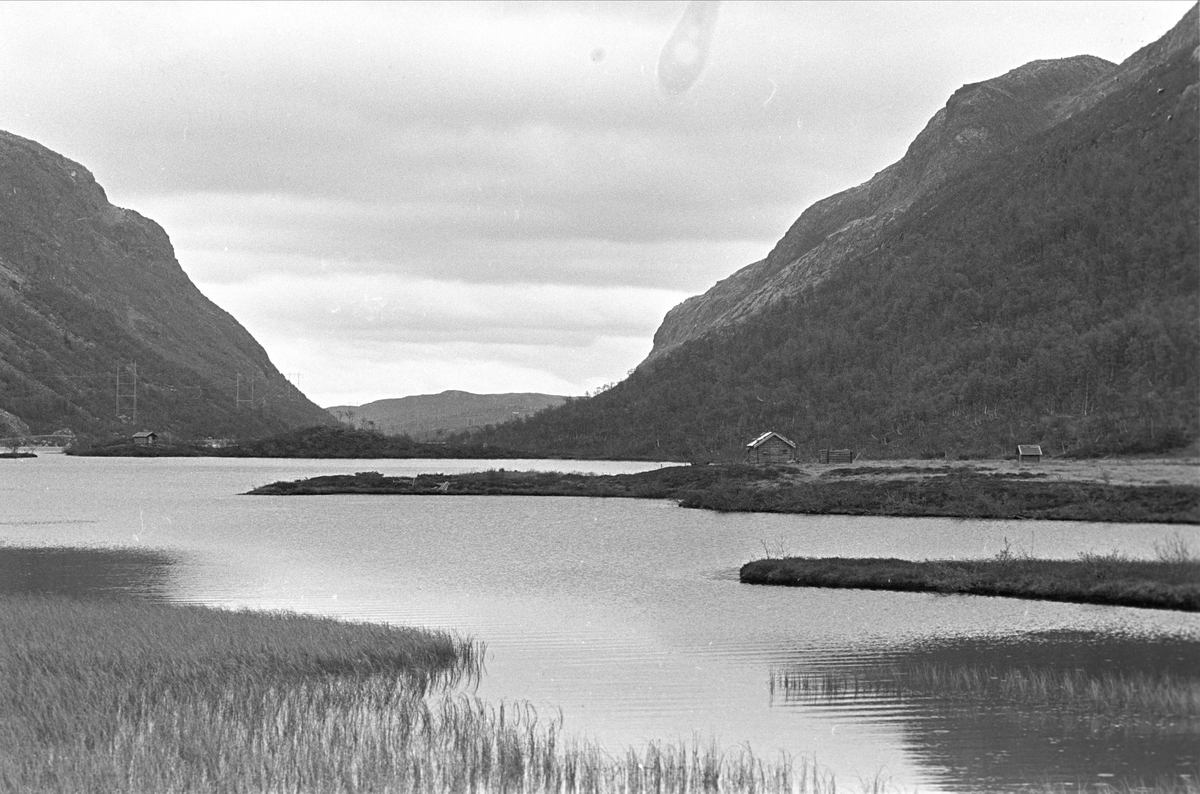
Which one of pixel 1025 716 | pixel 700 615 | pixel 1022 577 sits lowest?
pixel 1025 716

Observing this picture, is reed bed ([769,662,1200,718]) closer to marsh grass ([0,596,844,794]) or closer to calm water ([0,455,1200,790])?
calm water ([0,455,1200,790])

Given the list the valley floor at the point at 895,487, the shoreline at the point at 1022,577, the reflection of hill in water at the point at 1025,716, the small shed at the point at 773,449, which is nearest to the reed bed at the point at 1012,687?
the reflection of hill in water at the point at 1025,716

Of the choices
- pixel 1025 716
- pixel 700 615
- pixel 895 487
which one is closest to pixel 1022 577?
pixel 700 615

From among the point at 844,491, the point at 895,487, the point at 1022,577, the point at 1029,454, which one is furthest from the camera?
the point at 1029,454

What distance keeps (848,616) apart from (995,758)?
22.4 metres

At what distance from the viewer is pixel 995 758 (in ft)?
95.3

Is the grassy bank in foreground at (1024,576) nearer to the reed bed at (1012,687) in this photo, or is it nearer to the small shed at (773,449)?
the reed bed at (1012,687)

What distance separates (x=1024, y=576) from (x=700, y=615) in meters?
14.8

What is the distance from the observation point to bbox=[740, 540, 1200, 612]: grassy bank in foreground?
1978 inches

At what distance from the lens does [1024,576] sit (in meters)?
56.3

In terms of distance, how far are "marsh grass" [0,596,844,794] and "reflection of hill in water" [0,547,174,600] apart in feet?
54.6

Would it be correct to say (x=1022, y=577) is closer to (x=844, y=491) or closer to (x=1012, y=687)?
(x=1012, y=687)

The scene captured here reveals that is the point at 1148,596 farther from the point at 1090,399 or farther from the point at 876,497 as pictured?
the point at 1090,399

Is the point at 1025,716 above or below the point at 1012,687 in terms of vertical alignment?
below
